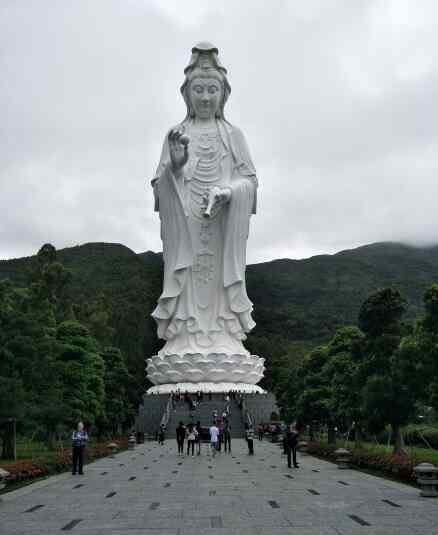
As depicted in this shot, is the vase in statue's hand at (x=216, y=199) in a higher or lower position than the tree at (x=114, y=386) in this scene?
higher

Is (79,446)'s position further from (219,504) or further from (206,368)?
(206,368)

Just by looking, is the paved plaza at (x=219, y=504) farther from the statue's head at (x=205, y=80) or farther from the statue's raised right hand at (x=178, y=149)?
the statue's head at (x=205, y=80)

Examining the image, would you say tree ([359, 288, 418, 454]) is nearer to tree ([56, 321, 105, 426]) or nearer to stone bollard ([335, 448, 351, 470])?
stone bollard ([335, 448, 351, 470])

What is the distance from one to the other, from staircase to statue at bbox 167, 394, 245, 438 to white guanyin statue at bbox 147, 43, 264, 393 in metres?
3.76

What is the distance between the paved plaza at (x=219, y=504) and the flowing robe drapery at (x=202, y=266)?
21553mm

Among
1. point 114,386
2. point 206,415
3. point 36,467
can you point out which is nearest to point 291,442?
point 36,467

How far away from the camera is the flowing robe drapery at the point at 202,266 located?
36.5 metres

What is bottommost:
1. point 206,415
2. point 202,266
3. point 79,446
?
point 79,446

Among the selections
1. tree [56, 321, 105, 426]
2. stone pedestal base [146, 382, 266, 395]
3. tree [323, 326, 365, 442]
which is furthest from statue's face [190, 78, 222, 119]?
tree [323, 326, 365, 442]

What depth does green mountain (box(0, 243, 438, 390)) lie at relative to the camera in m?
60.2

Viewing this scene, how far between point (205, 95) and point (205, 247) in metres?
7.89

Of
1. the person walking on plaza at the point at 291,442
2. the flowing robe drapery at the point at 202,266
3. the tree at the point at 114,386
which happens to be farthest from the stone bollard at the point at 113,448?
the flowing robe drapery at the point at 202,266

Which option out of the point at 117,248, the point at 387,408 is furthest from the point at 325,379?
the point at 117,248

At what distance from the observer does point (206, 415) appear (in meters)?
28.8
